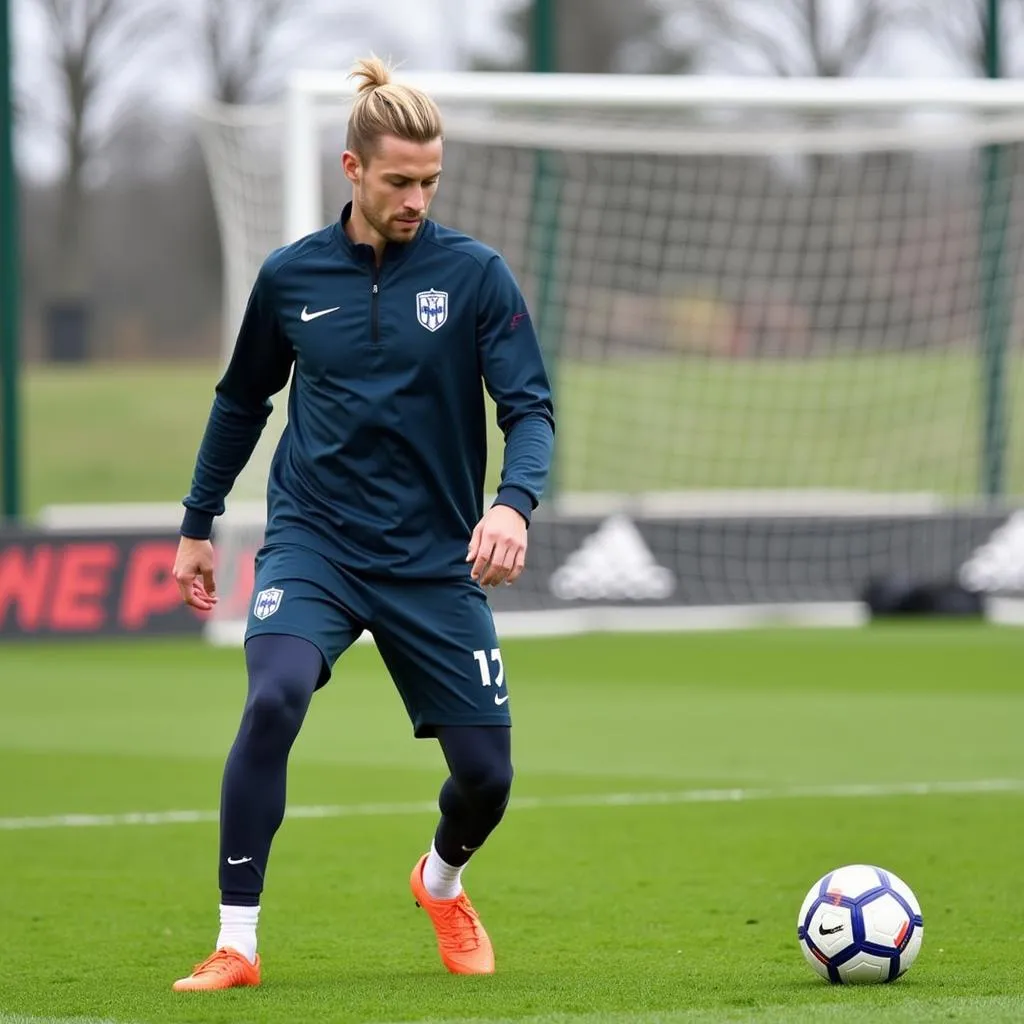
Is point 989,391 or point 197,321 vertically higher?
point 989,391

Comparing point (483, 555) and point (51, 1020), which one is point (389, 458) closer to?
point (483, 555)

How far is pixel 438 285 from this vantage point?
16.1ft

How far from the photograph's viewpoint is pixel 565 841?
24.0ft

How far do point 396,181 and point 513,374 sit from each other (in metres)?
0.50

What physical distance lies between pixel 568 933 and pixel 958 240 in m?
12.1

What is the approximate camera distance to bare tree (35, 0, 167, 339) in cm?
2541

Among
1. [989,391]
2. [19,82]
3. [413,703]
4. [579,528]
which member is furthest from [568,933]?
[19,82]

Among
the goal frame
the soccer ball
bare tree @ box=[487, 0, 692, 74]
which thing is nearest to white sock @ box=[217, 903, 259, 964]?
the soccer ball

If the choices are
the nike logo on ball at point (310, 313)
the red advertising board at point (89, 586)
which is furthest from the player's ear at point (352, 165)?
the red advertising board at point (89, 586)

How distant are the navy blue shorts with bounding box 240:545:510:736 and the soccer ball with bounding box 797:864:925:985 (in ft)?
2.78

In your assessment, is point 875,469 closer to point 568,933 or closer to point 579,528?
point 579,528

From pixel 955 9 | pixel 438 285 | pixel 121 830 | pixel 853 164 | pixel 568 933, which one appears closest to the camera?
pixel 438 285

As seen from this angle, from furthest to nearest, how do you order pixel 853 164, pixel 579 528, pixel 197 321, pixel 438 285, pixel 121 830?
pixel 197 321
pixel 853 164
pixel 579 528
pixel 121 830
pixel 438 285

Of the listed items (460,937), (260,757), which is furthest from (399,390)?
(460,937)
